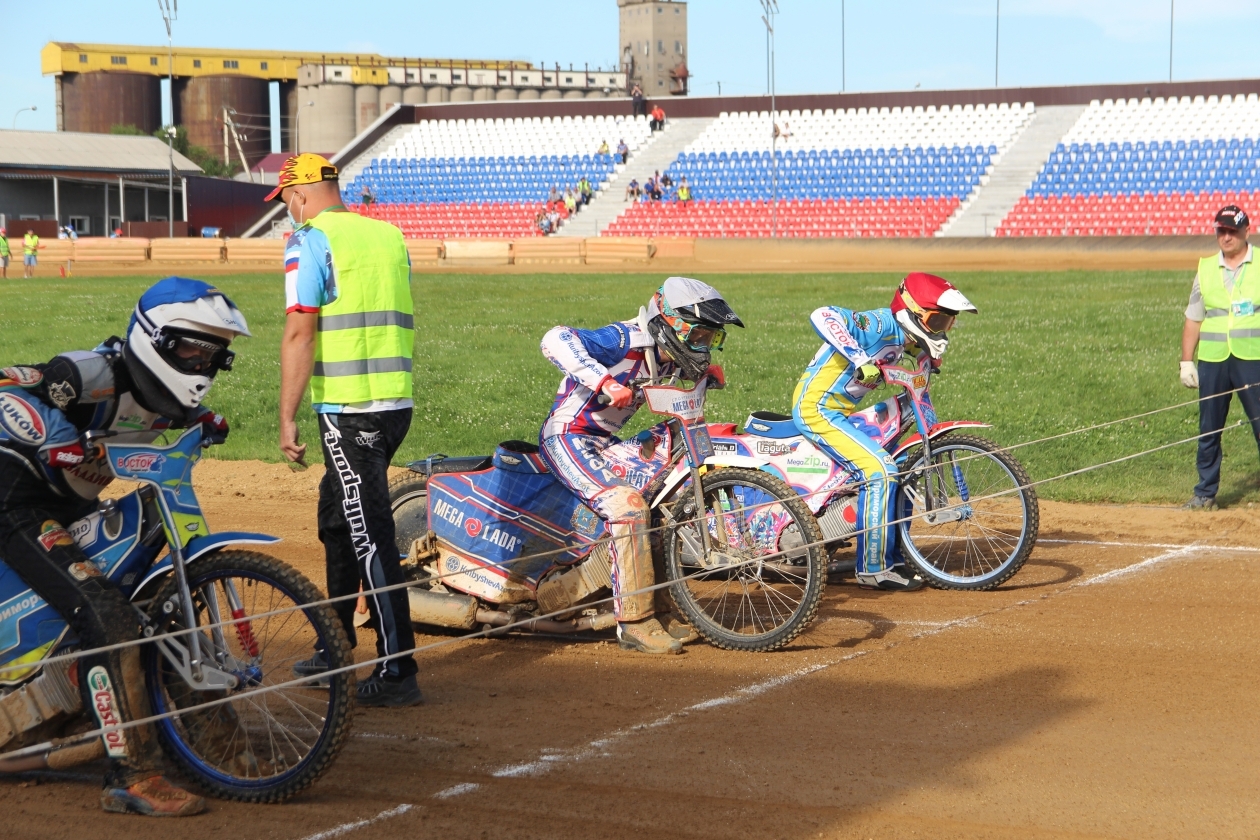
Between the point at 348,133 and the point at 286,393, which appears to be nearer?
the point at 286,393

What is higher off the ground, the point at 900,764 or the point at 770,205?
the point at 770,205

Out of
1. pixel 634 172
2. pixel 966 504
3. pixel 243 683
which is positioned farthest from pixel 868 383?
pixel 634 172

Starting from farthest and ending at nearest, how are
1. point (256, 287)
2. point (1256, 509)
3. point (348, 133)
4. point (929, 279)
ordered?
point (348, 133) → point (256, 287) → point (1256, 509) → point (929, 279)

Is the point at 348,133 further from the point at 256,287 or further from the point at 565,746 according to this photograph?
the point at 565,746

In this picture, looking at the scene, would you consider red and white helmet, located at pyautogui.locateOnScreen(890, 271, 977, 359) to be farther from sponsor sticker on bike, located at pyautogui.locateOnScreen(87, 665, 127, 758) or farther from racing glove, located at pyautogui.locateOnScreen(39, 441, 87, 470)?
sponsor sticker on bike, located at pyautogui.locateOnScreen(87, 665, 127, 758)

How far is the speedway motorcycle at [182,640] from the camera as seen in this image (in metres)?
4.64

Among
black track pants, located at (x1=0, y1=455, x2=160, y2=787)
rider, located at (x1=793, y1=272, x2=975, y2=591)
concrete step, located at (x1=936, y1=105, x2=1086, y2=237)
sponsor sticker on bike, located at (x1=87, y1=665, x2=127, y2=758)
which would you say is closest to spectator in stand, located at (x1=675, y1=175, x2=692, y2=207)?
concrete step, located at (x1=936, y1=105, x2=1086, y2=237)

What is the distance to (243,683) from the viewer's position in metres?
4.84

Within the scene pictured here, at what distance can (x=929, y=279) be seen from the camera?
26.1ft

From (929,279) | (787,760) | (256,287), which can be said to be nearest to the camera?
(787,760)

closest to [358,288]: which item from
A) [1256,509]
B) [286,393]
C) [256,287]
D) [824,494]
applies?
[286,393]

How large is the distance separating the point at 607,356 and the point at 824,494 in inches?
74.0

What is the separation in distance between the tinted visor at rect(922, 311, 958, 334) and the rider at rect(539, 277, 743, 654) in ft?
5.34

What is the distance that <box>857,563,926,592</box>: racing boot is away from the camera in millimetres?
8000
